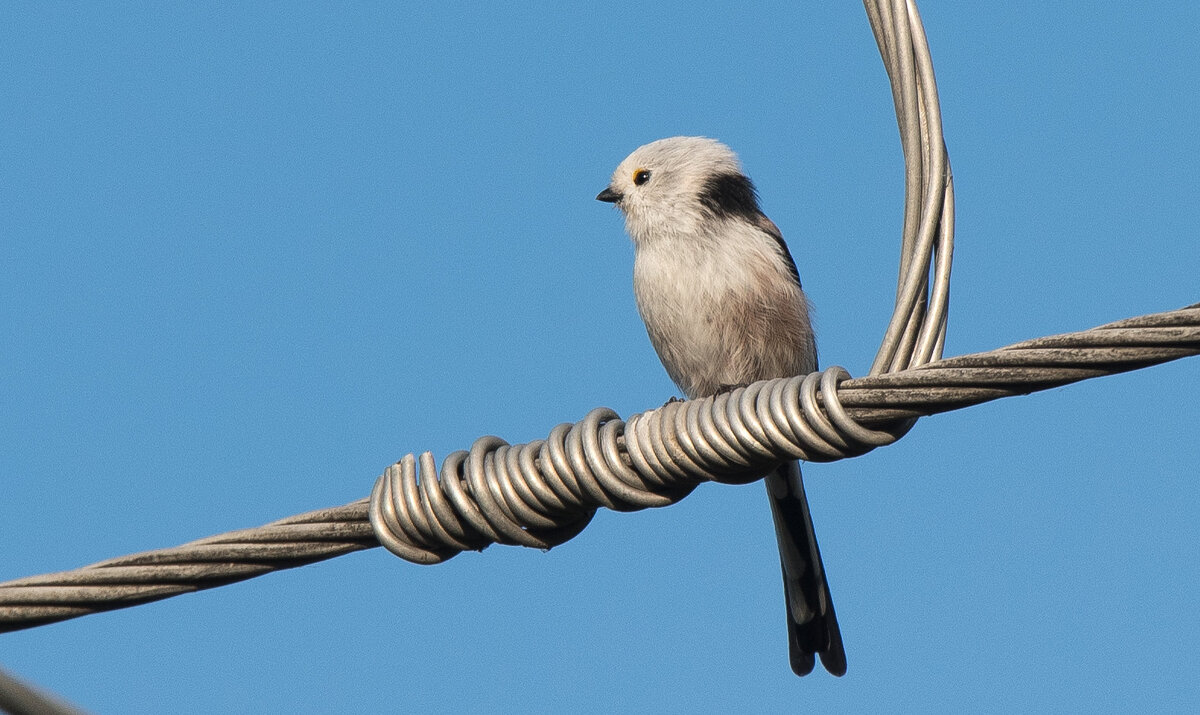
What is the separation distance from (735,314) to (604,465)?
9.88 ft

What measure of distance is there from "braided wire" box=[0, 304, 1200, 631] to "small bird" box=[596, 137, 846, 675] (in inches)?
109

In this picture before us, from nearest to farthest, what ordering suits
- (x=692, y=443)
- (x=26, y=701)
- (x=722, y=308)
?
(x=26, y=701) → (x=692, y=443) → (x=722, y=308)

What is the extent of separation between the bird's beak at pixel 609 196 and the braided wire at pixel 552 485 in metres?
3.84

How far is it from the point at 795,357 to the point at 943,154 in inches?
121

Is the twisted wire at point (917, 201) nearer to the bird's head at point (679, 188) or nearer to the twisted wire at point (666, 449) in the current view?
the twisted wire at point (666, 449)

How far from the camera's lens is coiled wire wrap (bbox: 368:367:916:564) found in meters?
2.75

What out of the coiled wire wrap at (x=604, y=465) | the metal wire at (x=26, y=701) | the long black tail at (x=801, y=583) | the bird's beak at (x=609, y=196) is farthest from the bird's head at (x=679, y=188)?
the metal wire at (x=26, y=701)

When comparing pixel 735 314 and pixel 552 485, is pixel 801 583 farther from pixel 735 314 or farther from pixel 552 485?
pixel 552 485

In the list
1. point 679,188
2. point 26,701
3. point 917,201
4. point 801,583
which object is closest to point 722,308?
point 679,188

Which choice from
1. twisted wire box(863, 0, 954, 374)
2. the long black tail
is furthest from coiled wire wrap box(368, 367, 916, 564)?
the long black tail

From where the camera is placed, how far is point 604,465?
9.30 ft

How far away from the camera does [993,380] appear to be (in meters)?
2.44

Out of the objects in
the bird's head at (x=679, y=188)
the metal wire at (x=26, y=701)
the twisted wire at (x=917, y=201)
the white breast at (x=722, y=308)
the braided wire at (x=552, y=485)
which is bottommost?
the metal wire at (x=26, y=701)

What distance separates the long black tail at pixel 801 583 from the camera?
545 centimetres
